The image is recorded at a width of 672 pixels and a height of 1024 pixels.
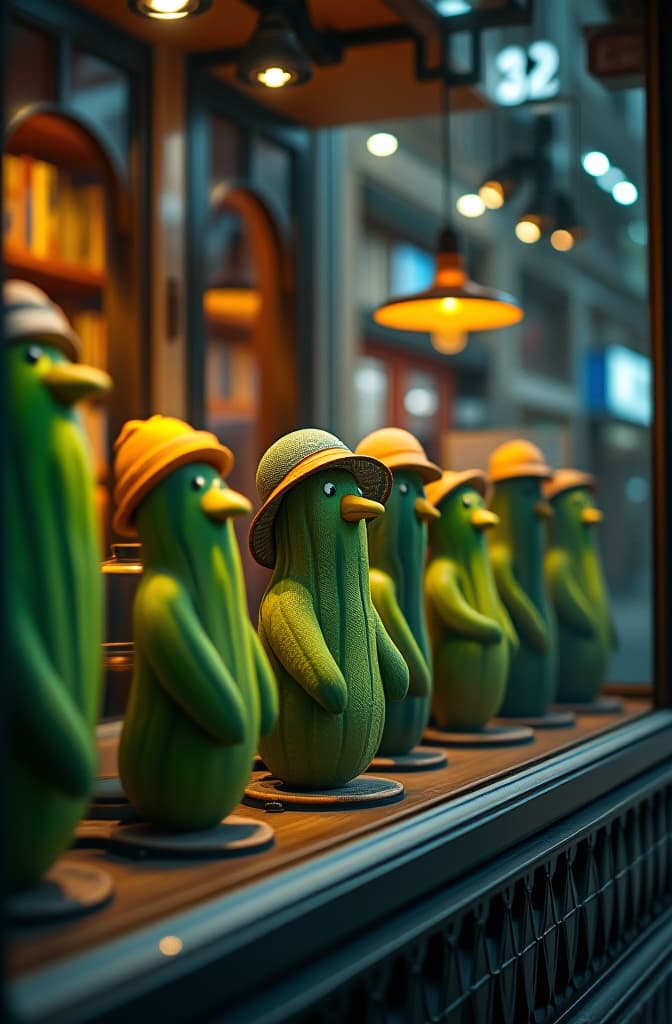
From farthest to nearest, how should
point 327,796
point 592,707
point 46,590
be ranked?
point 592,707
point 327,796
point 46,590

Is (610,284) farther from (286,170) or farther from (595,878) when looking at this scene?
(595,878)

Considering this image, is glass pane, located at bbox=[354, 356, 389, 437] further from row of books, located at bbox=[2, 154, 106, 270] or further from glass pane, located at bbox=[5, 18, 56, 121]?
glass pane, located at bbox=[5, 18, 56, 121]

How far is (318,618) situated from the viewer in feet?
4.07

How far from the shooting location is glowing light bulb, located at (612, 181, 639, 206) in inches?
105

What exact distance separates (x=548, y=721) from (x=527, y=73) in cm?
160

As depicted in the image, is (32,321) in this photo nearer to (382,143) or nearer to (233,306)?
(382,143)

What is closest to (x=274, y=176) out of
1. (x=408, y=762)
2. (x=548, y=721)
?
(x=548, y=721)

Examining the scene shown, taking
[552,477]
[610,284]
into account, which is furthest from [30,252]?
[552,477]

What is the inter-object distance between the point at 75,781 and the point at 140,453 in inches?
12.7

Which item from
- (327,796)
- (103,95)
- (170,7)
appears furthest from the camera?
(103,95)

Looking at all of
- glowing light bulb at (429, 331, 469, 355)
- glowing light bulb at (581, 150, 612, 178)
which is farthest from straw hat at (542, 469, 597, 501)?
glowing light bulb at (429, 331, 469, 355)

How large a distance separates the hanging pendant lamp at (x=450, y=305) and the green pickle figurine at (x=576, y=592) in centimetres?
38

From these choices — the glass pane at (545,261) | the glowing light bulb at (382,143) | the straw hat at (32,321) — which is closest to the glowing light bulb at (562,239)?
the glass pane at (545,261)

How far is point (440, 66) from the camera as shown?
2.70 metres
